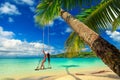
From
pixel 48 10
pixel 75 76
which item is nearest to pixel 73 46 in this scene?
pixel 48 10

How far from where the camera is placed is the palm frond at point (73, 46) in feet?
19.9

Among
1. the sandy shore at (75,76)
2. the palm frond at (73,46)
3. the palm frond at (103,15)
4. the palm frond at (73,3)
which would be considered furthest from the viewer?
the sandy shore at (75,76)

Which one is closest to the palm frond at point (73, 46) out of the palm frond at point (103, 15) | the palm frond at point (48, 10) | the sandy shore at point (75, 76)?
the palm frond at point (103, 15)

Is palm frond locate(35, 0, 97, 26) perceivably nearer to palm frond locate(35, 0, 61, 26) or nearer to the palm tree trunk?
palm frond locate(35, 0, 61, 26)

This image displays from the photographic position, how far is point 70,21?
412 centimetres

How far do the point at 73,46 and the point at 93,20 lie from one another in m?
0.87

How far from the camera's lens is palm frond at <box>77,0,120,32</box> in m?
5.16

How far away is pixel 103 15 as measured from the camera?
5.56 meters

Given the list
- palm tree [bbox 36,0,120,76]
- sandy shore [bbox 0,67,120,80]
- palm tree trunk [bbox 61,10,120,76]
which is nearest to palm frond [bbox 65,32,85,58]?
palm tree [bbox 36,0,120,76]

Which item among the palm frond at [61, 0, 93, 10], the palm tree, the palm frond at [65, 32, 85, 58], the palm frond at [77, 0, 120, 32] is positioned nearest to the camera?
the palm tree

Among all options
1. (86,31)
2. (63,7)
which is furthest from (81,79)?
(86,31)

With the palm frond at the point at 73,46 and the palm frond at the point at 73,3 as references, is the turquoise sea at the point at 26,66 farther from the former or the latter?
the palm frond at the point at 73,3

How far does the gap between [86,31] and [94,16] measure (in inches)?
94.9

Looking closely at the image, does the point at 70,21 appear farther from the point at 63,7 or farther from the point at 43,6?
the point at 43,6
